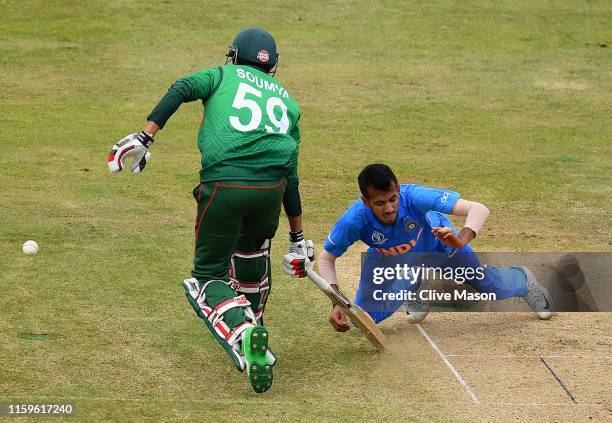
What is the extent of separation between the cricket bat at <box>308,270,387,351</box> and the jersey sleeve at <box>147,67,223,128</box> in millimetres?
1686

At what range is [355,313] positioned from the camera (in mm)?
8891

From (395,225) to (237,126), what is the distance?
182 cm

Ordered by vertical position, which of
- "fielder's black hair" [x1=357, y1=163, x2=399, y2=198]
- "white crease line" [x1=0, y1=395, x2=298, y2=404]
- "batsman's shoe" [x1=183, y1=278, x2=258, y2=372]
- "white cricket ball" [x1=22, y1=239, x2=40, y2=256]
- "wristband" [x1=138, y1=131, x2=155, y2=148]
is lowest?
"white cricket ball" [x1=22, y1=239, x2=40, y2=256]

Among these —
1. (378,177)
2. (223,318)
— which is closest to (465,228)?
(378,177)

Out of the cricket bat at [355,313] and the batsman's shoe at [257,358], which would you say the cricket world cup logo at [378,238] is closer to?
the cricket bat at [355,313]

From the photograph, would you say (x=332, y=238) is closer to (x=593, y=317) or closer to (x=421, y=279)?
(x=421, y=279)

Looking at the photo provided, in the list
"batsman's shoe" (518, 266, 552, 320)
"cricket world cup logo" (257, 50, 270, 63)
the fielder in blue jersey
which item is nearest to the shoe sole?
the fielder in blue jersey

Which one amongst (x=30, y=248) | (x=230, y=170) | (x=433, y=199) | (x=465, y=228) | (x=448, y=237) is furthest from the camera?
(x=30, y=248)

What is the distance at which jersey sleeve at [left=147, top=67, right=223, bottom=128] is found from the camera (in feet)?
26.5

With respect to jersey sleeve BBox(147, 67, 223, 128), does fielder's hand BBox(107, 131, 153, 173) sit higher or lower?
lower

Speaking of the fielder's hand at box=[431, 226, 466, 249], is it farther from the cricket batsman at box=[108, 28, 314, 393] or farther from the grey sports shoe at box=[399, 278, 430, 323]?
the grey sports shoe at box=[399, 278, 430, 323]

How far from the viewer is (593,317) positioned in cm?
996

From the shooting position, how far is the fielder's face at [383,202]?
8.77 meters

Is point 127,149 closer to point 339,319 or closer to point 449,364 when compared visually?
point 339,319
